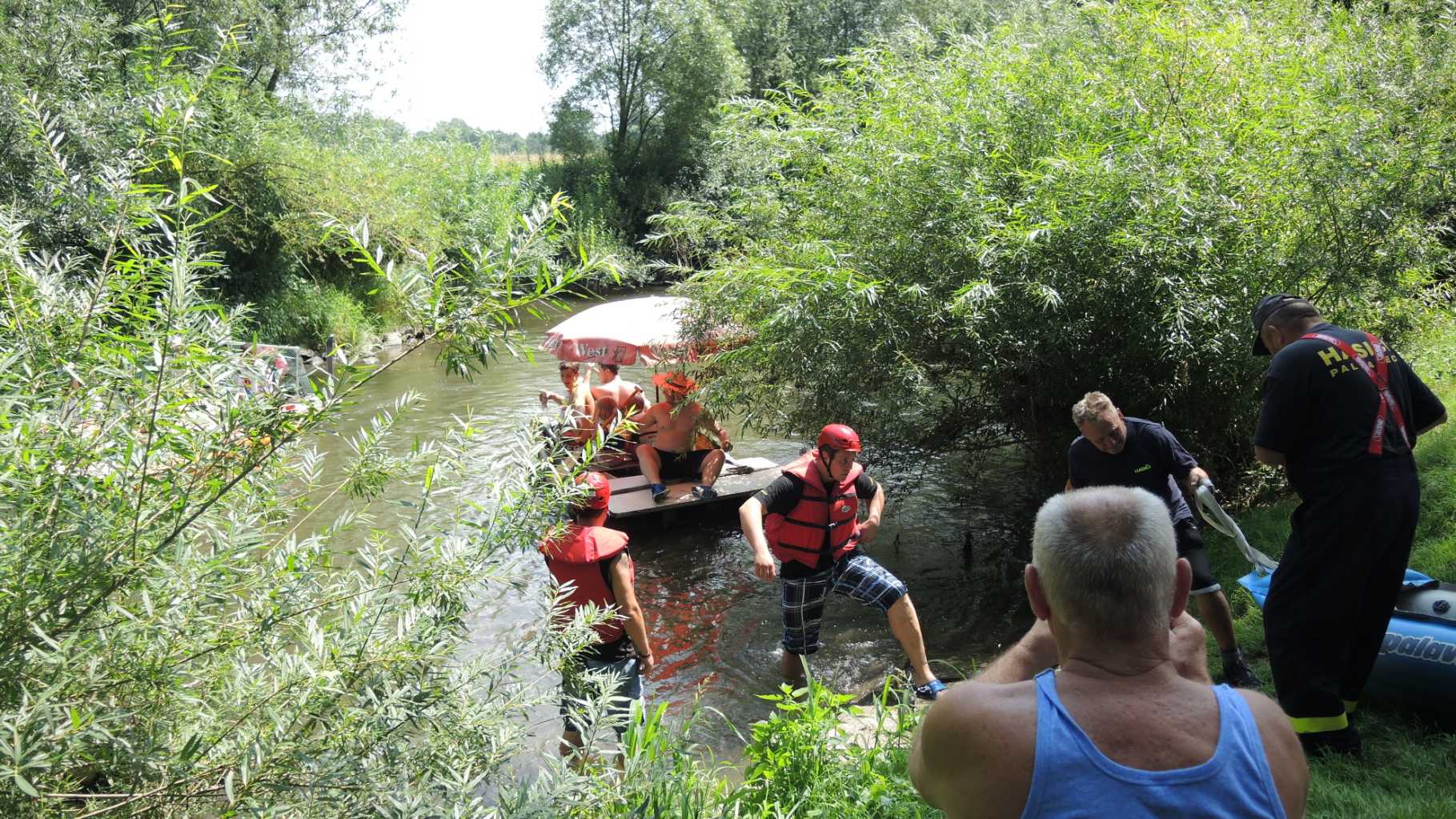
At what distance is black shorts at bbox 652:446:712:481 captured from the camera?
10.2 metres

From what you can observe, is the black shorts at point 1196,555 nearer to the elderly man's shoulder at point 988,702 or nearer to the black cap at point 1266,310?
the black cap at point 1266,310

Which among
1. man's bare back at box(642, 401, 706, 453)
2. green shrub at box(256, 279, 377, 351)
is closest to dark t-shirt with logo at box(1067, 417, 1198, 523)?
man's bare back at box(642, 401, 706, 453)

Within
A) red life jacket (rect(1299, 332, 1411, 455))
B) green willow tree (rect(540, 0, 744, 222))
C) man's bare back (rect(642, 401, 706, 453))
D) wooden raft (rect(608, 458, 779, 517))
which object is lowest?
wooden raft (rect(608, 458, 779, 517))

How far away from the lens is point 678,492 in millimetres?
9844

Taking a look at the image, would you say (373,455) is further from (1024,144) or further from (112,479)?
(1024,144)

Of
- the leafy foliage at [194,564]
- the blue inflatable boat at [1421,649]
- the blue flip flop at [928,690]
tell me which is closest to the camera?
the leafy foliage at [194,564]

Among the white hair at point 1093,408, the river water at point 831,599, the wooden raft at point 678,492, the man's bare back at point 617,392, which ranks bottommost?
the river water at point 831,599

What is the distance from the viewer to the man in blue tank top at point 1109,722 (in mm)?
1680

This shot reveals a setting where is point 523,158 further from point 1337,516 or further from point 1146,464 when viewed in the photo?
point 1337,516

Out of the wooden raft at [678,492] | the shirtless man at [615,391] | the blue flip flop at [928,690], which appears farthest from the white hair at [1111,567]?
the shirtless man at [615,391]

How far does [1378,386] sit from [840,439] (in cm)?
258

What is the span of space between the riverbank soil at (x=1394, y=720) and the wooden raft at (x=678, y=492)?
427 cm

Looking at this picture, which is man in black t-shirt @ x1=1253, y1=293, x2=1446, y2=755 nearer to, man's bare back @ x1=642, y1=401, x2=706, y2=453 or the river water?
the river water

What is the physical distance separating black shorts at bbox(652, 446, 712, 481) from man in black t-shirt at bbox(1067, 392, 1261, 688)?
5.36 meters
